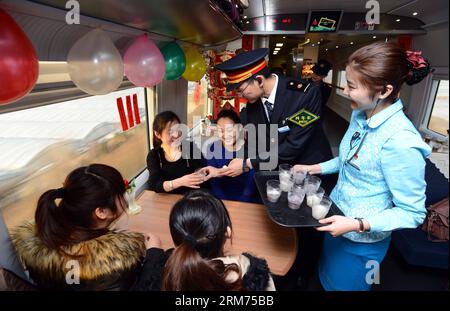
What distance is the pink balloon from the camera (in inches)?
81.0

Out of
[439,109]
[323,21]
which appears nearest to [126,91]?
[439,109]

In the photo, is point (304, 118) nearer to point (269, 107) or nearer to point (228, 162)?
point (269, 107)

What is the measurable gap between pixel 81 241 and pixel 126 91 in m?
1.99

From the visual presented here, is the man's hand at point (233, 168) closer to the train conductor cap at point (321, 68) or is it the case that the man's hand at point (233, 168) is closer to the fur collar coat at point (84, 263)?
the fur collar coat at point (84, 263)

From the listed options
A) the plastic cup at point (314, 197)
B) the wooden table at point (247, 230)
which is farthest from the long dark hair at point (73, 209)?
the plastic cup at point (314, 197)

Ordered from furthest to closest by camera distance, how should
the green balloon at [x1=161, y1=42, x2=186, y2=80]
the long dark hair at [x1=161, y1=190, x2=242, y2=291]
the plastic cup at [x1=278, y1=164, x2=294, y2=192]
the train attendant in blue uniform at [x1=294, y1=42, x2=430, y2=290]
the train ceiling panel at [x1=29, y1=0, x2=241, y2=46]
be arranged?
the green balloon at [x1=161, y1=42, x2=186, y2=80] → the plastic cup at [x1=278, y1=164, x2=294, y2=192] → the train ceiling panel at [x1=29, y1=0, x2=241, y2=46] → the train attendant in blue uniform at [x1=294, y1=42, x2=430, y2=290] → the long dark hair at [x1=161, y1=190, x2=242, y2=291]

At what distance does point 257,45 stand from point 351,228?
6.21 metres

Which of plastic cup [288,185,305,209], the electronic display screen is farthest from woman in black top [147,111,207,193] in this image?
the electronic display screen

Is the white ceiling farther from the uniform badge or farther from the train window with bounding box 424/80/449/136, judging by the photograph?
the train window with bounding box 424/80/449/136

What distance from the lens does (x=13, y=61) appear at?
99 cm

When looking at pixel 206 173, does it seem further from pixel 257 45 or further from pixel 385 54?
pixel 257 45

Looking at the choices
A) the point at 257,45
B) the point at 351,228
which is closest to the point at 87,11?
the point at 351,228

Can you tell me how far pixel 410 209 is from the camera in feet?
3.53

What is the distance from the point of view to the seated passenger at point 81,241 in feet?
3.80
